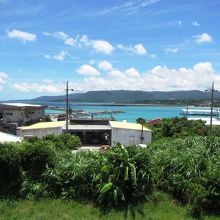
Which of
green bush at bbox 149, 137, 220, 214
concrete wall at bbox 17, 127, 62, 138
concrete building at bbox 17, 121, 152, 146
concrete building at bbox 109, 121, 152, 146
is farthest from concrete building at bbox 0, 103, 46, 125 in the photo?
green bush at bbox 149, 137, 220, 214

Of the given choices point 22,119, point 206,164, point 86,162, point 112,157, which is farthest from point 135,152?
point 22,119

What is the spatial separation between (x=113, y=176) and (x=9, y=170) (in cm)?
296

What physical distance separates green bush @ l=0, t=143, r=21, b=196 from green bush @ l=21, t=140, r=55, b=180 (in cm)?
23

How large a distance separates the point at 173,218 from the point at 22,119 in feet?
172

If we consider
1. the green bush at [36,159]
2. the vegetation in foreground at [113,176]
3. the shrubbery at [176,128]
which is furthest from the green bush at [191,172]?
the shrubbery at [176,128]

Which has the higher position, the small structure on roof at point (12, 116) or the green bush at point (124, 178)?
the green bush at point (124, 178)

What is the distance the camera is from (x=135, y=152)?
9398 mm

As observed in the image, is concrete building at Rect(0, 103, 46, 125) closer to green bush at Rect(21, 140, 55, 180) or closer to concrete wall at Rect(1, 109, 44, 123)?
concrete wall at Rect(1, 109, 44, 123)

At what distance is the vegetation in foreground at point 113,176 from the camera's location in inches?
340

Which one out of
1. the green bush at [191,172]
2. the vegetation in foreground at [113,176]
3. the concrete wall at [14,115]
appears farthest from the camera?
the concrete wall at [14,115]

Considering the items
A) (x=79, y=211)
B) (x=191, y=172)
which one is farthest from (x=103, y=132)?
(x=79, y=211)

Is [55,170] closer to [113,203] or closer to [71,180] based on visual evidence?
[71,180]

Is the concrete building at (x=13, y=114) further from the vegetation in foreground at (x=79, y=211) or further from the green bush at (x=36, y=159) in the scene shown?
the vegetation in foreground at (x=79, y=211)

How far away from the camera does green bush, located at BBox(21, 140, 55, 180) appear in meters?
9.62
